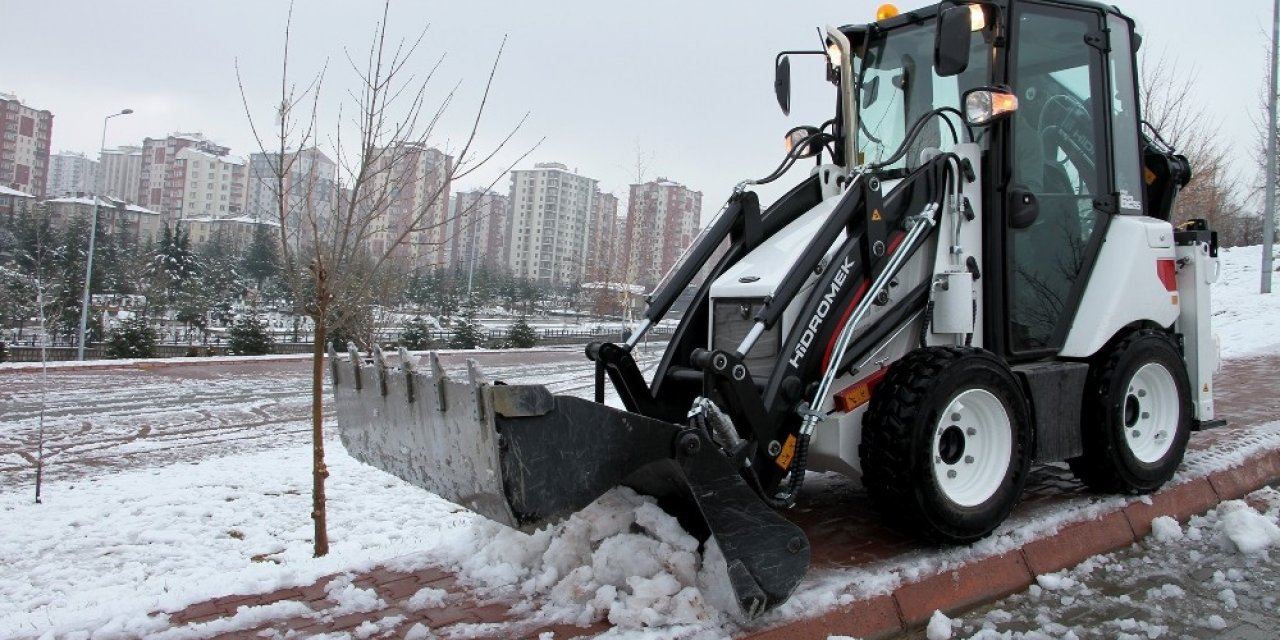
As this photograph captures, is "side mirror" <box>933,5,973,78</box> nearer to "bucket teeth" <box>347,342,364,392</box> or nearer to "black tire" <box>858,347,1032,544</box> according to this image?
"black tire" <box>858,347,1032,544</box>

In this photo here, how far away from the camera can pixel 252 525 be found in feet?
33.1

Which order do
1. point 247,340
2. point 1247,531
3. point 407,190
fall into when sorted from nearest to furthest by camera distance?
point 1247,531 < point 407,190 < point 247,340

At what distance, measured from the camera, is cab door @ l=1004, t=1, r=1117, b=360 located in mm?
4699

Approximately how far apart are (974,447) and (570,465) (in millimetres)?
2129

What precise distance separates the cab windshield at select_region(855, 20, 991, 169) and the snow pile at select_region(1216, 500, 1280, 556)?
2528 mm

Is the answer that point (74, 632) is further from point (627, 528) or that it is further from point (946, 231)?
point (946, 231)

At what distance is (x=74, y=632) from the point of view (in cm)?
322

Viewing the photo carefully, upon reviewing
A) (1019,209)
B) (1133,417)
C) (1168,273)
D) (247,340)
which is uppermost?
(1019,209)

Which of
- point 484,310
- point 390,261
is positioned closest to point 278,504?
point 390,261

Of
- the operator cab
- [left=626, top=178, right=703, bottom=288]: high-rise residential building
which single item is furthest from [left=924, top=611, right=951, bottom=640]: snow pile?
[left=626, top=178, right=703, bottom=288]: high-rise residential building

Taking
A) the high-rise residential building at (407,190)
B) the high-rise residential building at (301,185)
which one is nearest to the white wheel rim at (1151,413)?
the high-rise residential building at (407,190)

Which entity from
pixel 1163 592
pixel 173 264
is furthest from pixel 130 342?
pixel 1163 592

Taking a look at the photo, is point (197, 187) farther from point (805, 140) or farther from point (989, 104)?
point (989, 104)

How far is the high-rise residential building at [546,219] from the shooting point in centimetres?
8962
